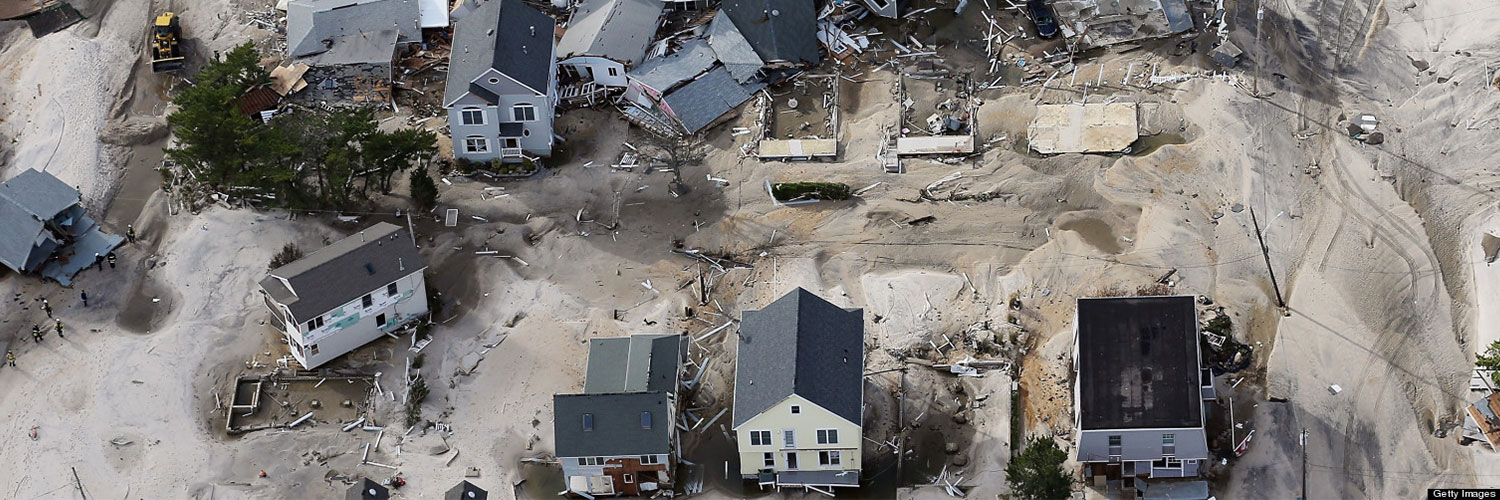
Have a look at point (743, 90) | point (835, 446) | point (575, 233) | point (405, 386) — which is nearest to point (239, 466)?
point (405, 386)

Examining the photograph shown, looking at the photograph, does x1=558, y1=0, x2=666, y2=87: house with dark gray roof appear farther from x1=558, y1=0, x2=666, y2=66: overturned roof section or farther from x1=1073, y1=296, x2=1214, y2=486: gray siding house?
x1=1073, y1=296, x2=1214, y2=486: gray siding house

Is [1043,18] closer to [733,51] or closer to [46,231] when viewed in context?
[733,51]

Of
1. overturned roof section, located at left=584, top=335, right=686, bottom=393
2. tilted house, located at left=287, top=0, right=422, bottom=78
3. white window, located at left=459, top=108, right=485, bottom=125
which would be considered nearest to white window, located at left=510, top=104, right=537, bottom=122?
white window, located at left=459, top=108, right=485, bottom=125

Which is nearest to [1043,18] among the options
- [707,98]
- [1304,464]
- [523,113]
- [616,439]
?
[707,98]

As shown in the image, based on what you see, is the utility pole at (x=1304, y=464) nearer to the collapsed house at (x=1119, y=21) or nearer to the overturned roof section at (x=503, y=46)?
the collapsed house at (x=1119, y=21)

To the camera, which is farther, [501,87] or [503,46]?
[503,46]

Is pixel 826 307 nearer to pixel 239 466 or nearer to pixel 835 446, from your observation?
pixel 835 446

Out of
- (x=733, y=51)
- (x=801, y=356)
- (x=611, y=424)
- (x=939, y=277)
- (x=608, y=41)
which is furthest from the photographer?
(x=608, y=41)
